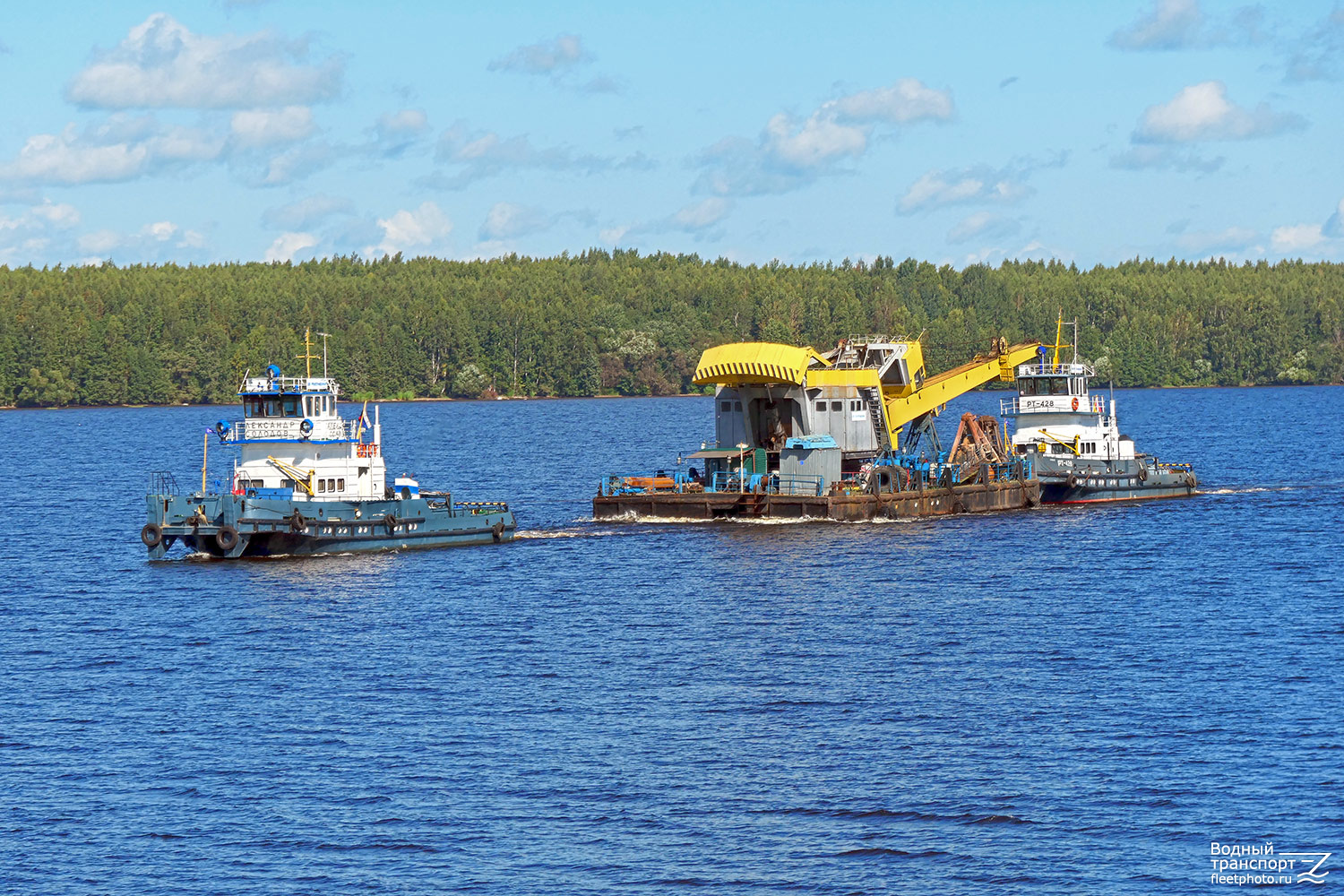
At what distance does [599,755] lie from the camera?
3794cm

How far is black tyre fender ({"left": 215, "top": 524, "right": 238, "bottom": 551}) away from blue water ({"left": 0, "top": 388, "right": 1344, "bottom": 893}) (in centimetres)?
112

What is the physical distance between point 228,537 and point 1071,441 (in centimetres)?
4580

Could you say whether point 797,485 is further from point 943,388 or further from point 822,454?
point 943,388

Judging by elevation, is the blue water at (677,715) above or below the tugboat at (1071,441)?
below

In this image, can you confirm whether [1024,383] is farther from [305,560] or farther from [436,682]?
[436,682]

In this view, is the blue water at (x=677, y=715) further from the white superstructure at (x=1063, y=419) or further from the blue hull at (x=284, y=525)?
the white superstructure at (x=1063, y=419)

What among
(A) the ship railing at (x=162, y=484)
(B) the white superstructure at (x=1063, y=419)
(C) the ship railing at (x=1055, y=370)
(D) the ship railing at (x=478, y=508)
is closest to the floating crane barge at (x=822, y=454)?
(B) the white superstructure at (x=1063, y=419)

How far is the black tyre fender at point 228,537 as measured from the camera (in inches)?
2562

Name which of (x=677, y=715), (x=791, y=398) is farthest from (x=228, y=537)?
(x=677, y=715)

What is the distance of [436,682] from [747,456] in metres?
38.6

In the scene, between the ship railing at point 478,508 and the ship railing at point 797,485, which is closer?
the ship railing at point 478,508

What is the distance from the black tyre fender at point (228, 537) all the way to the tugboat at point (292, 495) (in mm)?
34

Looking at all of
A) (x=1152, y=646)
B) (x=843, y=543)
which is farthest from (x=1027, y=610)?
(x=843, y=543)

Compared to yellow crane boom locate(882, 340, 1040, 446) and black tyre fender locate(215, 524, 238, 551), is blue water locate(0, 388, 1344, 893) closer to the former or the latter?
black tyre fender locate(215, 524, 238, 551)
